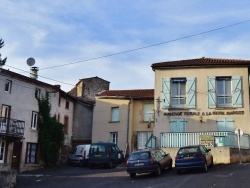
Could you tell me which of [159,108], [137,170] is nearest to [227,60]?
[159,108]

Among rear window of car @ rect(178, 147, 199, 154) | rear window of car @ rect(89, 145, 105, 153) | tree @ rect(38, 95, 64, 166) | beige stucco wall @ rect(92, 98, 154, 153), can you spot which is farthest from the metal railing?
tree @ rect(38, 95, 64, 166)

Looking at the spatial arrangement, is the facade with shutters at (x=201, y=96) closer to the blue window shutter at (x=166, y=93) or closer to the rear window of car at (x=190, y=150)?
the blue window shutter at (x=166, y=93)

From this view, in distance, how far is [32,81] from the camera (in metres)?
32.1

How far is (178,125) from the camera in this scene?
2964 centimetres

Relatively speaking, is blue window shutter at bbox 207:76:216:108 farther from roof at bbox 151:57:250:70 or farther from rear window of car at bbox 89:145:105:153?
rear window of car at bbox 89:145:105:153

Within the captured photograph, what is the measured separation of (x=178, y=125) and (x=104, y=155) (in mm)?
6353

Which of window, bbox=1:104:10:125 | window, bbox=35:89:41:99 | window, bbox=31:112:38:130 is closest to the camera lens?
window, bbox=1:104:10:125

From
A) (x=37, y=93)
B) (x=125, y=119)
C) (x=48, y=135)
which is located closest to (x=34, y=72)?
→ (x=37, y=93)

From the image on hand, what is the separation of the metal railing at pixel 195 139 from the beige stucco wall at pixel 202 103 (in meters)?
1.60

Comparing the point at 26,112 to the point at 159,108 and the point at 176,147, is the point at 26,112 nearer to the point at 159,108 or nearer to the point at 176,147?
the point at 159,108

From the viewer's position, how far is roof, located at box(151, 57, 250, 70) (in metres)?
29.5

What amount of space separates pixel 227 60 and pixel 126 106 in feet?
36.3

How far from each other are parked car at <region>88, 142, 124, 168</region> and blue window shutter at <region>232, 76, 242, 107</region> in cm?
996

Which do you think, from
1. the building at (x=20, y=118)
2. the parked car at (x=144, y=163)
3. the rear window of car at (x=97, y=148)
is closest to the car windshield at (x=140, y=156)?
the parked car at (x=144, y=163)
